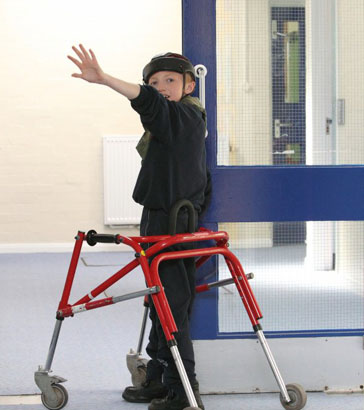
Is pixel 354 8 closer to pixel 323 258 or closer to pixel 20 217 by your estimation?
pixel 323 258

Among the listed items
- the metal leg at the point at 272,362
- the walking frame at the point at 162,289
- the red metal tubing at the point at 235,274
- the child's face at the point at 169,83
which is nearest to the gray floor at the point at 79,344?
the walking frame at the point at 162,289

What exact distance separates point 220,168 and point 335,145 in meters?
0.39

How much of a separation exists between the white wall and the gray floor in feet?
3.44

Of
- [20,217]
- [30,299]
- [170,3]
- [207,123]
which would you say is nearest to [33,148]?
[20,217]

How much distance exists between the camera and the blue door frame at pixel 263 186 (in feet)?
7.75

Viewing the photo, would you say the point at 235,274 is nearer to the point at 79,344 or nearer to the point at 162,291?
the point at 162,291

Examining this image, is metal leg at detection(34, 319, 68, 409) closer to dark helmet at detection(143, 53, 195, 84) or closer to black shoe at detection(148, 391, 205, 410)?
black shoe at detection(148, 391, 205, 410)

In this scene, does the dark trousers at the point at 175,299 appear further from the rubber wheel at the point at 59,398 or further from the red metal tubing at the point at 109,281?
the rubber wheel at the point at 59,398

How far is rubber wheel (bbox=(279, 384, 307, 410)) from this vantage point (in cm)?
214

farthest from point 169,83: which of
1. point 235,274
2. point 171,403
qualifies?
point 171,403

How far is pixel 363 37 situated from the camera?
2416mm

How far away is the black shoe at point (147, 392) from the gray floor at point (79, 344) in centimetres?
3

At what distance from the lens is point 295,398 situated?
216cm

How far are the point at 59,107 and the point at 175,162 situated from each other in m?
4.14
